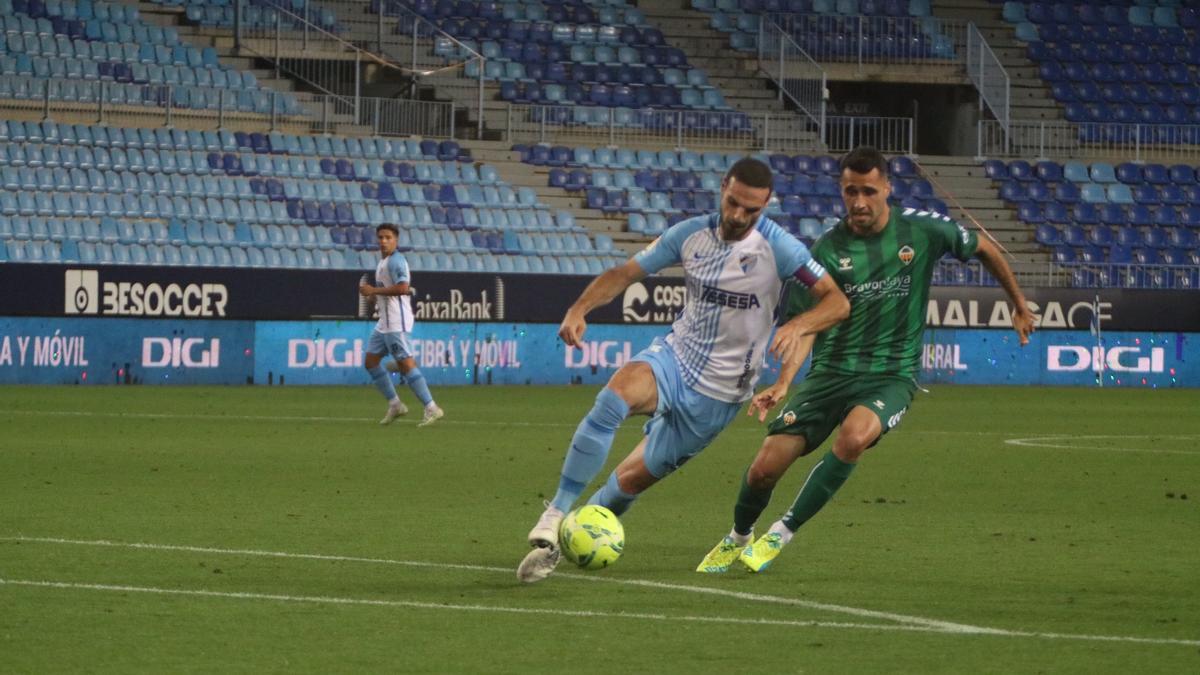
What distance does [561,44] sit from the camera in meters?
39.7

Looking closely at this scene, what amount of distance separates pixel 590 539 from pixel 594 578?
0.34 m

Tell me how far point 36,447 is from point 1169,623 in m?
11.3

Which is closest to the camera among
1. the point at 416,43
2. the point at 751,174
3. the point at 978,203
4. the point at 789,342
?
the point at 789,342

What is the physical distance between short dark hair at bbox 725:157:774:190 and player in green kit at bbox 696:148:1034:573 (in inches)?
25.5

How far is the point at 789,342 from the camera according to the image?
8.60 meters

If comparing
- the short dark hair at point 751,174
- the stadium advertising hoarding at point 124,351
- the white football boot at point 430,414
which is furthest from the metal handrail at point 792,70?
the short dark hair at point 751,174

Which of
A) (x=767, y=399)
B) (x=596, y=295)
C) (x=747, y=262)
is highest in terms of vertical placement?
(x=747, y=262)

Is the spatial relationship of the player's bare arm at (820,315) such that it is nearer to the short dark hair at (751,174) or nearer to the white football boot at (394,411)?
the short dark hair at (751,174)

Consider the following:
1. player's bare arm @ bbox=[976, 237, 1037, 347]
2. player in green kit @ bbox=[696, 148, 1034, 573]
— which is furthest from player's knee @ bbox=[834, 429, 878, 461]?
player's bare arm @ bbox=[976, 237, 1037, 347]

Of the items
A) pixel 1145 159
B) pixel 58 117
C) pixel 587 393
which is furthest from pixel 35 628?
pixel 1145 159

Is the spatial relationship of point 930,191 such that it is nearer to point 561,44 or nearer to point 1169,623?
point 561,44

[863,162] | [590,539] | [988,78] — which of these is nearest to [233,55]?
[988,78]

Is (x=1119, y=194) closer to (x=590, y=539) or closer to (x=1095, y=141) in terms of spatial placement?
(x=1095, y=141)

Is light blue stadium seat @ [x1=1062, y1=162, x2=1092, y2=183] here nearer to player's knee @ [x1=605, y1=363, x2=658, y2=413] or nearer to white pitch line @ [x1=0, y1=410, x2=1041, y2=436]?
white pitch line @ [x1=0, y1=410, x2=1041, y2=436]
